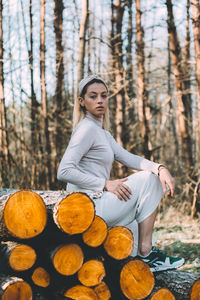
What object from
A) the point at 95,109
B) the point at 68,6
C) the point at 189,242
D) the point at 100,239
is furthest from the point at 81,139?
the point at 68,6

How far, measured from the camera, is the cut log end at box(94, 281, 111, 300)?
6.25 feet

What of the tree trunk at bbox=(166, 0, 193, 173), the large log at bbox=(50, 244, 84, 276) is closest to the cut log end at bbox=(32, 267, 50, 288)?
the large log at bbox=(50, 244, 84, 276)

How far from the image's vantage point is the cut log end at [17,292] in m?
1.62

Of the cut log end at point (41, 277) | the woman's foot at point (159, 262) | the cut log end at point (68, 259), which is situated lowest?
the woman's foot at point (159, 262)

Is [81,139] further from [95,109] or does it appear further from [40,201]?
[40,201]

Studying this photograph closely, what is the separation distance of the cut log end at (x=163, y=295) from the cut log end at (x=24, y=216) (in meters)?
0.76

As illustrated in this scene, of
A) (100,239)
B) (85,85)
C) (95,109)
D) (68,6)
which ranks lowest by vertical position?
(100,239)

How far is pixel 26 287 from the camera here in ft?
5.51

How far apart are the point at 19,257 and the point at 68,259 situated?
0.86ft

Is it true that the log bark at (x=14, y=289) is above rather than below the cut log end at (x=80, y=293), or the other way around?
above

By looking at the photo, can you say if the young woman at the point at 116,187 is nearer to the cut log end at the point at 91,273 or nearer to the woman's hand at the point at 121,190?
the woman's hand at the point at 121,190

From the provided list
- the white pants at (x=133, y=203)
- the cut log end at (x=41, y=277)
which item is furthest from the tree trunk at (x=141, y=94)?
the cut log end at (x=41, y=277)

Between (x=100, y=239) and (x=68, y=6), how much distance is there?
615 centimetres

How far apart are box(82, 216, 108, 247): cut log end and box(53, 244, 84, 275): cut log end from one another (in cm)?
8
